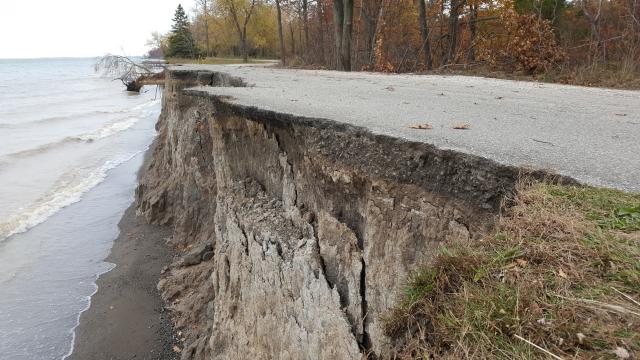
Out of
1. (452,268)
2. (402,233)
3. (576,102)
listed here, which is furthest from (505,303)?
(576,102)

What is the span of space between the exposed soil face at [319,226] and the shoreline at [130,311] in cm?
56

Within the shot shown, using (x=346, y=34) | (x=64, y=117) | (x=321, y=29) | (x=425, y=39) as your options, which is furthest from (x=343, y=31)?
(x=64, y=117)

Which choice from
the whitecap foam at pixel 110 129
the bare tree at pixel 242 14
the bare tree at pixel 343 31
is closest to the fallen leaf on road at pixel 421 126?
the bare tree at pixel 343 31

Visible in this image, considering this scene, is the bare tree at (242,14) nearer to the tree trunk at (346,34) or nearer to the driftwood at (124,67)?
the driftwood at (124,67)

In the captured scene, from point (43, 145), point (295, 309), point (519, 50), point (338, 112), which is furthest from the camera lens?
point (43, 145)

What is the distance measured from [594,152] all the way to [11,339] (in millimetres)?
8916

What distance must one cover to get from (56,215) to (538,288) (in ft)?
45.7

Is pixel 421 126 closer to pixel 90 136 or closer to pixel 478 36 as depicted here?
pixel 478 36

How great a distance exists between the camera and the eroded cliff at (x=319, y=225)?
302 centimetres

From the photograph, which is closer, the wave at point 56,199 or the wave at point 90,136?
the wave at point 56,199

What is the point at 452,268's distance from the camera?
2.18 meters

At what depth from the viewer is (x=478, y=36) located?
714 inches

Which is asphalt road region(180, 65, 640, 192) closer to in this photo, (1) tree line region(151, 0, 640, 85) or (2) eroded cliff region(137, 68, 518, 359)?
(2) eroded cliff region(137, 68, 518, 359)

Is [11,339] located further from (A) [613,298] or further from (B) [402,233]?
(A) [613,298]
